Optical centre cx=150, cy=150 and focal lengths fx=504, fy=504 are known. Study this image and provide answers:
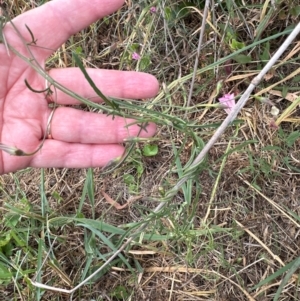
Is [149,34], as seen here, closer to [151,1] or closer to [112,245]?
[151,1]

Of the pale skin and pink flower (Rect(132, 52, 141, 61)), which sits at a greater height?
the pale skin

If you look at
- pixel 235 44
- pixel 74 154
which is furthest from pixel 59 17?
pixel 235 44

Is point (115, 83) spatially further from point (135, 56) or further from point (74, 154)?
point (135, 56)

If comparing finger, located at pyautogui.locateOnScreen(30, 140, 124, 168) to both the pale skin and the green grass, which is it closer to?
the pale skin

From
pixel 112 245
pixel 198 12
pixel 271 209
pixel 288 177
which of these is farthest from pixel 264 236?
pixel 198 12

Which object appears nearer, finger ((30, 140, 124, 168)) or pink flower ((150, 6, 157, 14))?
finger ((30, 140, 124, 168))

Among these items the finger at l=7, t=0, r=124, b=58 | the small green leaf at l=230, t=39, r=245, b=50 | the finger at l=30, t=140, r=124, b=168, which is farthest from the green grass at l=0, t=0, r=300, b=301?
the finger at l=7, t=0, r=124, b=58

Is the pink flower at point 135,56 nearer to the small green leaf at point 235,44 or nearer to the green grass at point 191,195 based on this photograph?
the green grass at point 191,195

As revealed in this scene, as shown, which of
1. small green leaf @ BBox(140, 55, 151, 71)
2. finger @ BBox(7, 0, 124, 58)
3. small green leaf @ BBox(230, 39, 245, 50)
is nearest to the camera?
finger @ BBox(7, 0, 124, 58)
